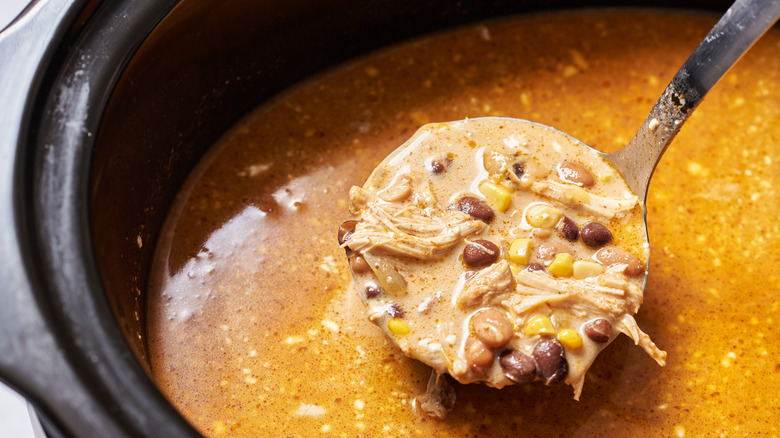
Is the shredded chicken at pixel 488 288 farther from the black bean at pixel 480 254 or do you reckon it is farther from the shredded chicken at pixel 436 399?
the shredded chicken at pixel 436 399

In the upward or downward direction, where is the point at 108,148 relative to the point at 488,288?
upward

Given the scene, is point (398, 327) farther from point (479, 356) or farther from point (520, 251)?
point (520, 251)

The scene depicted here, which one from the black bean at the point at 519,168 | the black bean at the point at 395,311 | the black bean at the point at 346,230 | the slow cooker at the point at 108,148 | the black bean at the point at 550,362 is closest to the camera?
the slow cooker at the point at 108,148

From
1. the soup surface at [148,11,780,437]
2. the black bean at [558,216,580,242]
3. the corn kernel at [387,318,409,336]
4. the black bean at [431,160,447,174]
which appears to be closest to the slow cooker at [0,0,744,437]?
the soup surface at [148,11,780,437]

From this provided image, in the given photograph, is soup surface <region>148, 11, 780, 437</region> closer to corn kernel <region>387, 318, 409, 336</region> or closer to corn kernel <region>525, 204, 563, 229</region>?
corn kernel <region>387, 318, 409, 336</region>

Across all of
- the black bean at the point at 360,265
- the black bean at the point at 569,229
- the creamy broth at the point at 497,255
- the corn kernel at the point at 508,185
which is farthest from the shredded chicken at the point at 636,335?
the black bean at the point at 360,265

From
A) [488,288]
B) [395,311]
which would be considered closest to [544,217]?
[488,288]
